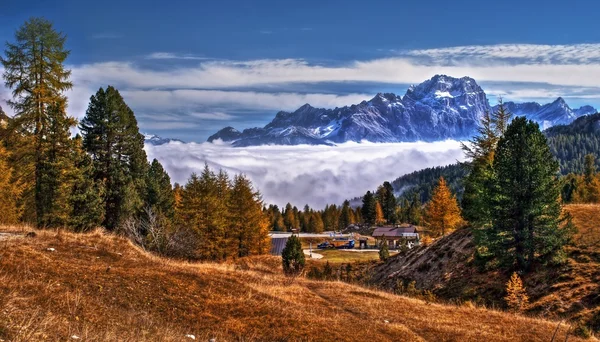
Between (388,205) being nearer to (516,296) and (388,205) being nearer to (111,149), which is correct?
(111,149)

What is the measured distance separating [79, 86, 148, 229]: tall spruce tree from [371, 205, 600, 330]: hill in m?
27.9

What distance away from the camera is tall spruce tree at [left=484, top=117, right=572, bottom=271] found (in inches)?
1252

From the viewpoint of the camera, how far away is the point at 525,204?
32094 mm

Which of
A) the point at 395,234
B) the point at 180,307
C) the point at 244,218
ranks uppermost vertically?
the point at 244,218

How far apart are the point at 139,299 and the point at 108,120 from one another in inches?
1172

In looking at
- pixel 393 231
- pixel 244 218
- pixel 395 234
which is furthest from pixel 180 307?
pixel 393 231

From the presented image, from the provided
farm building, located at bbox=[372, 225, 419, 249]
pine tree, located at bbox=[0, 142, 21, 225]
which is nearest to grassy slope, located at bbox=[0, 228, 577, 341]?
pine tree, located at bbox=[0, 142, 21, 225]

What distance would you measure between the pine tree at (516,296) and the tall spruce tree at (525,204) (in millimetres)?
4485

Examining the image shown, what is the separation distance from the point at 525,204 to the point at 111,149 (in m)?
36.4

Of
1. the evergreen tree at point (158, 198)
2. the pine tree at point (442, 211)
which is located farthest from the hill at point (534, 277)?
the evergreen tree at point (158, 198)

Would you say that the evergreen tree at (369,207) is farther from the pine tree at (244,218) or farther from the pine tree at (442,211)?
the pine tree at (244,218)

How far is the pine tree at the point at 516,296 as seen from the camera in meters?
27.0

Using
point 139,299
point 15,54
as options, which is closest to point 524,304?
point 139,299

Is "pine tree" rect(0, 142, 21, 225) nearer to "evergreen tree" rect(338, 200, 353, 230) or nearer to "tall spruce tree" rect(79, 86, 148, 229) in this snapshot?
"tall spruce tree" rect(79, 86, 148, 229)
